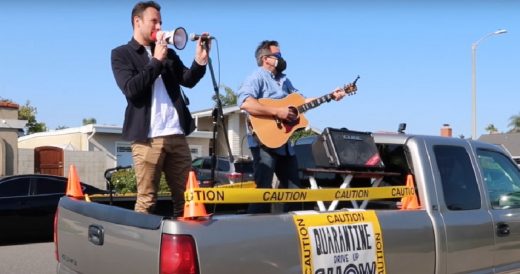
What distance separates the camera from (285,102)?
4.99 metres

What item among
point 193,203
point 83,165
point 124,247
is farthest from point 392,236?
point 83,165

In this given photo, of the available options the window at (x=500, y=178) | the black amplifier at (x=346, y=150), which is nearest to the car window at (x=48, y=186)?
the black amplifier at (x=346, y=150)

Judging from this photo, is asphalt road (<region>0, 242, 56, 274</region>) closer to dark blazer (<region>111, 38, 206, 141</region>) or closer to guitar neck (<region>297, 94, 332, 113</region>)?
guitar neck (<region>297, 94, 332, 113</region>)

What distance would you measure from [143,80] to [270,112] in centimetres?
138

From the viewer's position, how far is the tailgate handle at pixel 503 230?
14.6 ft

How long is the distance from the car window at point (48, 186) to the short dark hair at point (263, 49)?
7.14 meters

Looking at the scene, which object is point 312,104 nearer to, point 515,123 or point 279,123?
point 279,123

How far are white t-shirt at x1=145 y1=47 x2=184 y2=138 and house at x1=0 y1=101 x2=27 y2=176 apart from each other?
16432 mm

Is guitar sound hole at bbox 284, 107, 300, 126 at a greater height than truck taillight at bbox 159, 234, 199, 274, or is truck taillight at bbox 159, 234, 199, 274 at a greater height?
guitar sound hole at bbox 284, 107, 300, 126

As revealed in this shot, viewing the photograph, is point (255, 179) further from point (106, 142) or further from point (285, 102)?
point (106, 142)

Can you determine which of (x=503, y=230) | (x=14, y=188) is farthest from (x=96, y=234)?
(x=14, y=188)

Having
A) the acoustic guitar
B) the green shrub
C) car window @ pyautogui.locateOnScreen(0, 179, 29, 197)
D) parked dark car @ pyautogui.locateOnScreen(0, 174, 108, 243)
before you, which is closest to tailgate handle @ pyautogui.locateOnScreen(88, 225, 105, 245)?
the acoustic guitar

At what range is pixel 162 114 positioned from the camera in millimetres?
3916

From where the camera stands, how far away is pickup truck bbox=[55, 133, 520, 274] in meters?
2.87
